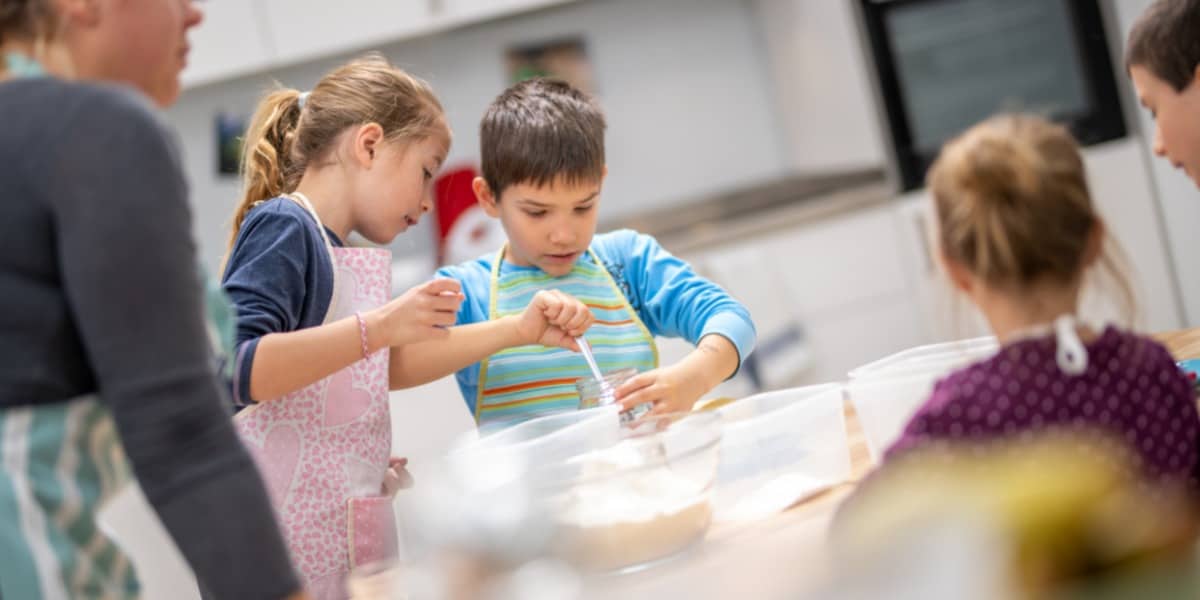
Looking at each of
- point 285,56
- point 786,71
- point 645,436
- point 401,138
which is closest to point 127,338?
point 645,436

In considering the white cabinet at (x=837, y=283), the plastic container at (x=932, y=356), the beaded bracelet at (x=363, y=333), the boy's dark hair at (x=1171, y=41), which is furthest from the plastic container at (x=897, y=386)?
the white cabinet at (x=837, y=283)

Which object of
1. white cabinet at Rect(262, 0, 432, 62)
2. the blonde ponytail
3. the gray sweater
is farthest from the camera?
white cabinet at Rect(262, 0, 432, 62)

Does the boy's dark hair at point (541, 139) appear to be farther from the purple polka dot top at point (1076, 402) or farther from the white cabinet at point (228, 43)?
the white cabinet at point (228, 43)

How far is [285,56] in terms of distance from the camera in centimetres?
290

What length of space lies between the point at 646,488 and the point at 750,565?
0.68ft

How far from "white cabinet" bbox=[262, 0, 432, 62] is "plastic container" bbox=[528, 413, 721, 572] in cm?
239

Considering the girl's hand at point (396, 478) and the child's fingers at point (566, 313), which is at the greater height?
the child's fingers at point (566, 313)

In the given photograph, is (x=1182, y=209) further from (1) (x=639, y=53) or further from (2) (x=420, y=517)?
(2) (x=420, y=517)

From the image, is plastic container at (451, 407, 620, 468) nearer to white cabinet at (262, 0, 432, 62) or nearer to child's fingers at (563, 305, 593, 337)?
child's fingers at (563, 305, 593, 337)

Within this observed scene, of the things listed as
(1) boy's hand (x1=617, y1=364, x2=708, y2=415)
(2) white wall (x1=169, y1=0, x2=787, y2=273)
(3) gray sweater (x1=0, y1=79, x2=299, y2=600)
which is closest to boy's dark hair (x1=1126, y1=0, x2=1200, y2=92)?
(1) boy's hand (x1=617, y1=364, x2=708, y2=415)

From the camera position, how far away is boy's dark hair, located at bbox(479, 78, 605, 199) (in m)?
1.26

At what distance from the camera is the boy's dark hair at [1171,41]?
1278 millimetres

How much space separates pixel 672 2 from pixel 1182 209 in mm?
1522

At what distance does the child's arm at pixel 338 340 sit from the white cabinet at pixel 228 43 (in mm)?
2041
